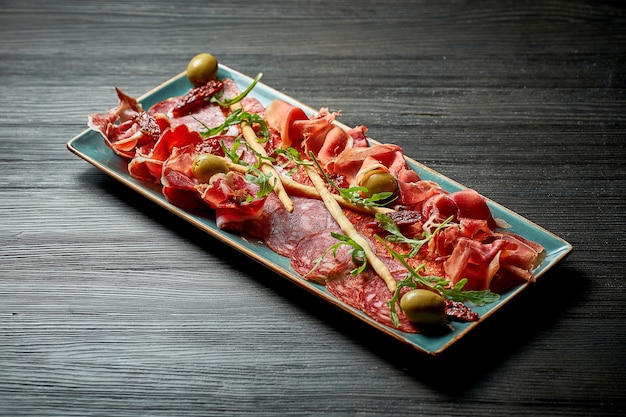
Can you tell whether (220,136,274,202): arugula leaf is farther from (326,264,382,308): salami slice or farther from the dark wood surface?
(326,264,382,308): salami slice

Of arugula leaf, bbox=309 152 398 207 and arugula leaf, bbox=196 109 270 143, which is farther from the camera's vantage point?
arugula leaf, bbox=196 109 270 143

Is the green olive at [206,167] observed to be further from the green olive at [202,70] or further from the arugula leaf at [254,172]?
the green olive at [202,70]

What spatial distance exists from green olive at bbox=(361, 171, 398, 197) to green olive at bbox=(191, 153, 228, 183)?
17.4 inches

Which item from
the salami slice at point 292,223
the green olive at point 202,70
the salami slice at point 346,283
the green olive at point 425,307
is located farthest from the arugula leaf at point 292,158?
the green olive at point 425,307

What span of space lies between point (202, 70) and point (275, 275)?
0.99 metres

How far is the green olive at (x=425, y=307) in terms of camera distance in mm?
1974

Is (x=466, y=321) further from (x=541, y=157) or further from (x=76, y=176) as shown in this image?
(x=76, y=176)

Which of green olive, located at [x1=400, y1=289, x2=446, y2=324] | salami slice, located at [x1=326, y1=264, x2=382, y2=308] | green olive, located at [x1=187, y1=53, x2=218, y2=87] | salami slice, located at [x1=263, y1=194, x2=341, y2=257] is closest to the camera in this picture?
green olive, located at [x1=400, y1=289, x2=446, y2=324]

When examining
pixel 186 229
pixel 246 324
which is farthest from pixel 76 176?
pixel 246 324

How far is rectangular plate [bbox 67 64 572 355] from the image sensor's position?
2.00m

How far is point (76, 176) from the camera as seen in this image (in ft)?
9.00

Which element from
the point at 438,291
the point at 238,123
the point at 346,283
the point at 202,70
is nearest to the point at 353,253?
the point at 346,283

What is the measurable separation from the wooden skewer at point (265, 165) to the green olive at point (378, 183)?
0.23m

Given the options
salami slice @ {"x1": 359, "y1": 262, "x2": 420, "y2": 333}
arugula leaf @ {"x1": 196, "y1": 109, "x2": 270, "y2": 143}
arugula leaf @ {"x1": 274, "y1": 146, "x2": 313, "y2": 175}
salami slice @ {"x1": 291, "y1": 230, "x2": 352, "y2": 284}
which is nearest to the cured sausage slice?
salami slice @ {"x1": 359, "y1": 262, "x2": 420, "y2": 333}
